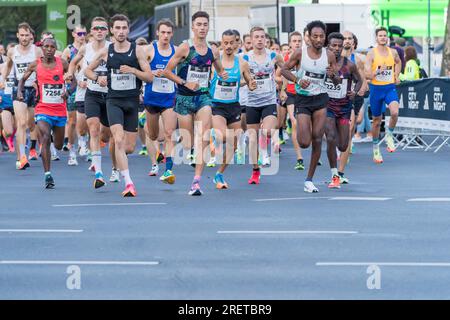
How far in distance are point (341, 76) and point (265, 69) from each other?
1.40 meters

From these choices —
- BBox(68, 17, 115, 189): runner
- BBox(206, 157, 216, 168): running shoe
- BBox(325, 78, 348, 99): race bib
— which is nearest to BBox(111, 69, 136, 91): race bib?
BBox(68, 17, 115, 189): runner

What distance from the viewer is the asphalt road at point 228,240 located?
31.5 feet

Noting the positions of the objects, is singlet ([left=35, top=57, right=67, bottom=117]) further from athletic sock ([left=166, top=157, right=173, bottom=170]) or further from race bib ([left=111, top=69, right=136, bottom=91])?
race bib ([left=111, top=69, right=136, bottom=91])

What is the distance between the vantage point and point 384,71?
23.1 metres

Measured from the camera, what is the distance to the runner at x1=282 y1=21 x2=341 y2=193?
1680 centimetres

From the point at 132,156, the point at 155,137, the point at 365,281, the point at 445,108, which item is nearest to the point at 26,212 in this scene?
the point at 155,137

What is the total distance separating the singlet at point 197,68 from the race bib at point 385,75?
6623 mm

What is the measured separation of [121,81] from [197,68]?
3.16 feet

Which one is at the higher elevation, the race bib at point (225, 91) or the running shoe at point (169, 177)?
the race bib at point (225, 91)

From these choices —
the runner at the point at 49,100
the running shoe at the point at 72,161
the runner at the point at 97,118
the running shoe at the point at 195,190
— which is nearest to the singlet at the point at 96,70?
the runner at the point at 97,118

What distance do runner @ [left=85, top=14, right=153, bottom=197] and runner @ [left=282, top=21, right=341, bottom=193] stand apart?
1.76 metres

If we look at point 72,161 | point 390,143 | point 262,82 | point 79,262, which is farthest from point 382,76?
point 79,262

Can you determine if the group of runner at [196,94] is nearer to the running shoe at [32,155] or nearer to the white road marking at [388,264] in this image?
the running shoe at [32,155]
